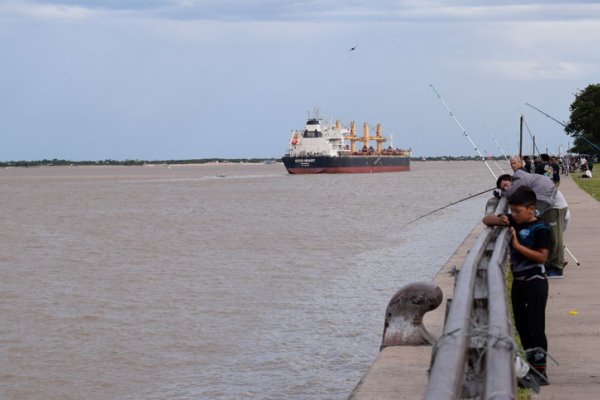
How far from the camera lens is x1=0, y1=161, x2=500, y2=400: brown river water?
10000 mm

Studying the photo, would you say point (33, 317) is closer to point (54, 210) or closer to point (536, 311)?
point (536, 311)

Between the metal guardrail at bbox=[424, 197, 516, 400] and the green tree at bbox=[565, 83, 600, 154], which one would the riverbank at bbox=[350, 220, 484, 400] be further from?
the green tree at bbox=[565, 83, 600, 154]

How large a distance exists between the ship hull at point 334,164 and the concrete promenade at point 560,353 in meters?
105

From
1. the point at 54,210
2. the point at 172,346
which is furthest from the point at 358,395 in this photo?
the point at 54,210

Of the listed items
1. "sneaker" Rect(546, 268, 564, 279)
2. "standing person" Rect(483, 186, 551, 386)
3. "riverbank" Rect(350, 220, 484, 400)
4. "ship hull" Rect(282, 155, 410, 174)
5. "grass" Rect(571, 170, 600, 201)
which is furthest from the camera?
"ship hull" Rect(282, 155, 410, 174)

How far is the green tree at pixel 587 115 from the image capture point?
97062mm

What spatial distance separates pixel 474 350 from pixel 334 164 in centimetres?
11472

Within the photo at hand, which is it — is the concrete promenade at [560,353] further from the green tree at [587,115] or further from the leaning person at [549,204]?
the green tree at [587,115]

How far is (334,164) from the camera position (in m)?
119

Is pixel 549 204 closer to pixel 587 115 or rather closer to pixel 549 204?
pixel 549 204

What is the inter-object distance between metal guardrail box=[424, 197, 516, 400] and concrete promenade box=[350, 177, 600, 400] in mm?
745

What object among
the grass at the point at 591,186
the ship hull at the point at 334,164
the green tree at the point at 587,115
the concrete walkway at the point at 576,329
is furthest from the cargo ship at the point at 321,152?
the concrete walkway at the point at 576,329

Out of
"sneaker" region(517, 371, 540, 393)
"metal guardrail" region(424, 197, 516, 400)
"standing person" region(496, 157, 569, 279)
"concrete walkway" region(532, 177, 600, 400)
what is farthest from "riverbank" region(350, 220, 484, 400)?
"standing person" region(496, 157, 569, 279)

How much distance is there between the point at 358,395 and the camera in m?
6.55
